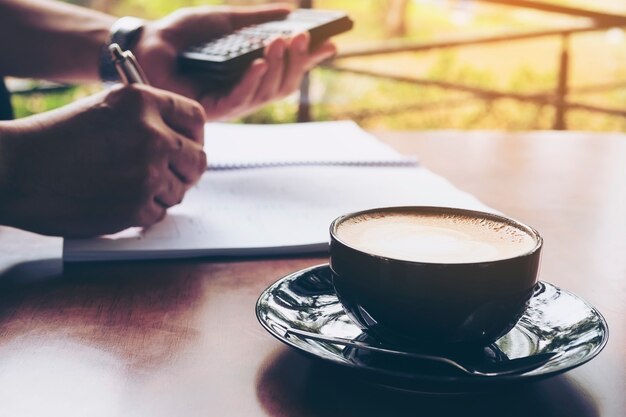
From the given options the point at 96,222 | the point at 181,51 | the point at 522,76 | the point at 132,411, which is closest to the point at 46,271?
the point at 96,222

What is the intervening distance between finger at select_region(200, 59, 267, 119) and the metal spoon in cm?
57

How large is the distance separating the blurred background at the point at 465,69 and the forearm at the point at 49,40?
1.08 metres

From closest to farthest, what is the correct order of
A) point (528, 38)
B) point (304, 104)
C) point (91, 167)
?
point (91, 167)
point (304, 104)
point (528, 38)

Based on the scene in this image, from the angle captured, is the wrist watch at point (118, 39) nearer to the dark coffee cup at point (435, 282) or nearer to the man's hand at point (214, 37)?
the man's hand at point (214, 37)

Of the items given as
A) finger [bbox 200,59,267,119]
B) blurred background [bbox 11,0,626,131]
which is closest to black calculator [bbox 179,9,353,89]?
finger [bbox 200,59,267,119]

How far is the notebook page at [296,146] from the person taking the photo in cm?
88

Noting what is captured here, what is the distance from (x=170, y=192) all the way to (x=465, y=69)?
2.10m

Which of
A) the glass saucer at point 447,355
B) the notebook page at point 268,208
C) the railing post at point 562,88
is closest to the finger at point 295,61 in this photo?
the notebook page at point 268,208

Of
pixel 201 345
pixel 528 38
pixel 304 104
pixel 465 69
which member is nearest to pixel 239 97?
pixel 201 345

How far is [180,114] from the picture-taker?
68cm

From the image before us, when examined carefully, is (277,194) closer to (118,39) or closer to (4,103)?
(118,39)

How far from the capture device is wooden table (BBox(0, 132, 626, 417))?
0.37 m

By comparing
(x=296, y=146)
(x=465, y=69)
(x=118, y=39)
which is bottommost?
(x=465, y=69)

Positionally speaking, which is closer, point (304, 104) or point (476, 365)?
point (476, 365)
